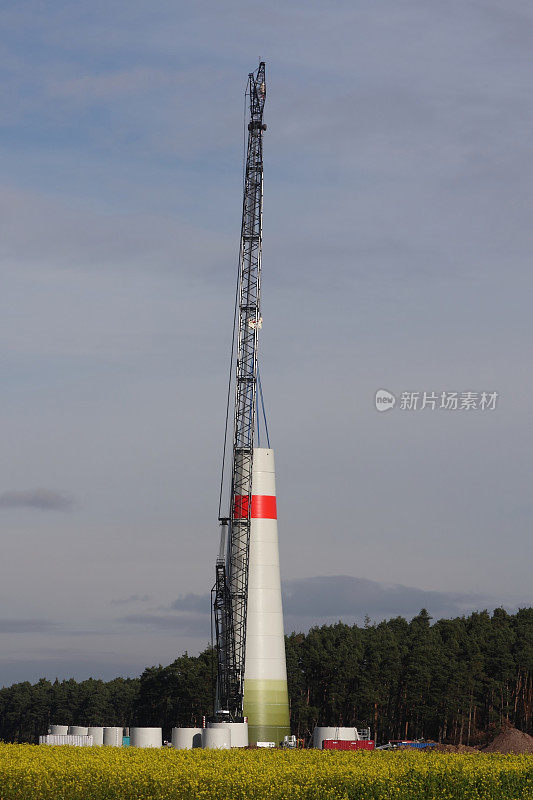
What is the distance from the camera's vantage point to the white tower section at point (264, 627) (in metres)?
93.6

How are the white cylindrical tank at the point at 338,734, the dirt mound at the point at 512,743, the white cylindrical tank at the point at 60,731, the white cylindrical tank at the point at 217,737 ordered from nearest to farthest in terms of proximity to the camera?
the white cylindrical tank at the point at 217,737 < the white cylindrical tank at the point at 338,734 < the dirt mound at the point at 512,743 < the white cylindrical tank at the point at 60,731

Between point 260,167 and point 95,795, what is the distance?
74298mm

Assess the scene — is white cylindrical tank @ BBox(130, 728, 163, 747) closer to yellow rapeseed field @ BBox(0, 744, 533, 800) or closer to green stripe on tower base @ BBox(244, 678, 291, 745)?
green stripe on tower base @ BBox(244, 678, 291, 745)

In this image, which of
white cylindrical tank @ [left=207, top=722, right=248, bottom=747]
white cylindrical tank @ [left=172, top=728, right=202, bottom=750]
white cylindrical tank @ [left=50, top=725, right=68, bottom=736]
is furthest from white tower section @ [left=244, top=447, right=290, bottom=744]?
white cylindrical tank @ [left=50, top=725, right=68, bottom=736]

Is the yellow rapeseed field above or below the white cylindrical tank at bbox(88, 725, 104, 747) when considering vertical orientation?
below

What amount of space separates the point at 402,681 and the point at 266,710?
3162 inches

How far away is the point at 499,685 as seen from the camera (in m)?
158

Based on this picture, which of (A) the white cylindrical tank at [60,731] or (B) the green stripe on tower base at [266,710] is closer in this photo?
(B) the green stripe on tower base at [266,710]

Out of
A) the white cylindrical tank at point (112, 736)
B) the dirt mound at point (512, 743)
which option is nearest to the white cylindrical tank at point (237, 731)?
the white cylindrical tank at point (112, 736)

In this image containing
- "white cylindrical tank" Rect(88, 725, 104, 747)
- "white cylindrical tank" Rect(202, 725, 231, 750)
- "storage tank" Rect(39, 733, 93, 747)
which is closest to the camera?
"white cylindrical tank" Rect(202, 725, 231, 750)

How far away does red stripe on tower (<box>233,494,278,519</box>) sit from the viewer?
3868 inches

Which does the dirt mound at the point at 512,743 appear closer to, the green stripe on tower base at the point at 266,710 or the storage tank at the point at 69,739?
the green stripe on tower base at the point at 266,710

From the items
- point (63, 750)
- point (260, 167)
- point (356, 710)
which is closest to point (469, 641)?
point (356, 710)

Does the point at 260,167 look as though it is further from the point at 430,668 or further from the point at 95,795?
the point at 430,668
